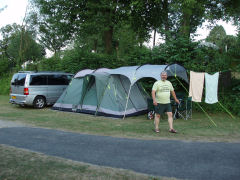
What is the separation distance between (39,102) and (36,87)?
85 centimetres

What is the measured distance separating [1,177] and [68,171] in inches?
40.1

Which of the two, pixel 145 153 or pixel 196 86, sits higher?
pixel 196 86

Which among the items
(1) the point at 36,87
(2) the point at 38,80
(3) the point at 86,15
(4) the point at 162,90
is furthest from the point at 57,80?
(4) the point at 162,90

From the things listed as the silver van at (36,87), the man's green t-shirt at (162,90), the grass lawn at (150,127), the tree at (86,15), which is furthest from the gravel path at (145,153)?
the tree at (86,15)

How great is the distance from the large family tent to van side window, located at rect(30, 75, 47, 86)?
6.03 ft

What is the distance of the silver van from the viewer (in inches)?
507

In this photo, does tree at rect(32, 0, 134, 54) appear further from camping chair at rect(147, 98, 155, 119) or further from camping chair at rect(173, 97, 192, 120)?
camping chair at rect(173, 97, 192, 120)

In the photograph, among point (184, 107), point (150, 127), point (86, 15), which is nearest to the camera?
point (150, 127)

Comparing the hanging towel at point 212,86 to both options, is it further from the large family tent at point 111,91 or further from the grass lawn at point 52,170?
the grass lawn at point 52,170

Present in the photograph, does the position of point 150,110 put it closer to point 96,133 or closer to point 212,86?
point 212,86

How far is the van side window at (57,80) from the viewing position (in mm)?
13848

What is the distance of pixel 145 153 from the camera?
5266mm

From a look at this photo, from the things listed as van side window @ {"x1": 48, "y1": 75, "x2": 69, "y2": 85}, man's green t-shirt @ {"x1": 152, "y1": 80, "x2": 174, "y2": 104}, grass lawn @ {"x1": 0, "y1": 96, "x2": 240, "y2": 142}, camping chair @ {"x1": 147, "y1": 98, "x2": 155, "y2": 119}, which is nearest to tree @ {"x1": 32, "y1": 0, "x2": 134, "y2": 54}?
van side window @ {"x1": 48, "y1": 75, "x2": 69, "y2": 85}

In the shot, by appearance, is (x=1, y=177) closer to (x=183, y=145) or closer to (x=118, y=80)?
(x=183, y=145)
